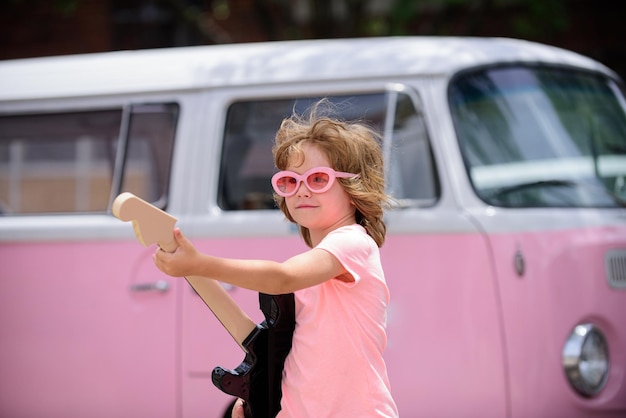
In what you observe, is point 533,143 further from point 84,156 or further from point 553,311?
point 84,156

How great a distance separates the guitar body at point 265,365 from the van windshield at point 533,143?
1902mm

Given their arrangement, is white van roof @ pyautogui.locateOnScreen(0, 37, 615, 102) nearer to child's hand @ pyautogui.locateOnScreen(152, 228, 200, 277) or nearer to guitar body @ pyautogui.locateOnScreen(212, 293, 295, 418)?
guitar body @ pyautogui.locateOnScreen(212, 293, 295, 418)

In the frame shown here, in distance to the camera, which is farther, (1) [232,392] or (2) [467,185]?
(2) [467,185]

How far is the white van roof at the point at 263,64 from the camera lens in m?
4.34

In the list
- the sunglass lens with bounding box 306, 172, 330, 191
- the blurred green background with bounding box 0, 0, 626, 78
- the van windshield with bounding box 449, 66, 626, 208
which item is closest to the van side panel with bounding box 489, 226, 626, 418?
the van windshield with bounding box 449, 66, 626, 208

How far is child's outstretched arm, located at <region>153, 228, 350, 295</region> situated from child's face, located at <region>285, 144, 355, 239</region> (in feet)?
0.56

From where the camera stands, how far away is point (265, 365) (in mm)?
2467

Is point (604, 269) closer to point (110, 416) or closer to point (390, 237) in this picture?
point (390, 237)

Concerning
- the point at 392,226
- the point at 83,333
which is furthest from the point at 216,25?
the point at 392,226

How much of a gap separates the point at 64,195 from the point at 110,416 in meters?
1.32

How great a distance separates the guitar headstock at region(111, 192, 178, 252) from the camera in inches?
75.4

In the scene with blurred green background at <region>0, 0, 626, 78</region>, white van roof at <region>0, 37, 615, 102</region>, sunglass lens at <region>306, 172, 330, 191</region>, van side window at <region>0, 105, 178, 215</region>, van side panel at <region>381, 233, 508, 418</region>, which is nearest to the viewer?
sunglass lens at <region>306, 172, 330, 191</region>

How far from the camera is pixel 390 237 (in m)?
4.07

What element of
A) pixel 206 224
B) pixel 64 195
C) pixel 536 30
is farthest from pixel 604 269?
pixel 536 30
